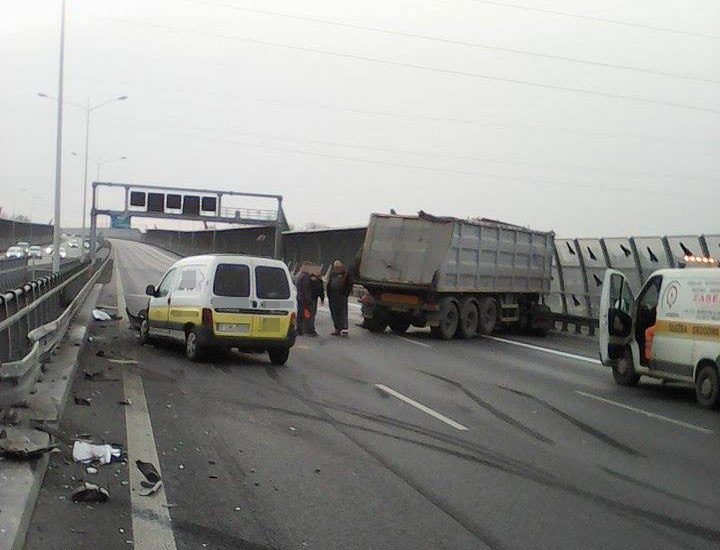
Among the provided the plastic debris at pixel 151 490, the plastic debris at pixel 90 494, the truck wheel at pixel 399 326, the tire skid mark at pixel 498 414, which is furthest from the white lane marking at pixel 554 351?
the plastic debris at pixel 90 494

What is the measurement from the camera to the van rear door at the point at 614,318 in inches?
557

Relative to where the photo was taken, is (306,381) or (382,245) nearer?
(306,381)

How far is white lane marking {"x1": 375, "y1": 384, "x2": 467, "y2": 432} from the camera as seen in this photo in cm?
1005

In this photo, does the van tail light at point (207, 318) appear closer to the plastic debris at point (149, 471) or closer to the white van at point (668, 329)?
the white van at point (668, 329)

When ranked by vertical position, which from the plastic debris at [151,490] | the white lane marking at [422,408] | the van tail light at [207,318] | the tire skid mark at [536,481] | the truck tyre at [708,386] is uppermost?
the van tail light at [207,318]

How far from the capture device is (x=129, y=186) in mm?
59781

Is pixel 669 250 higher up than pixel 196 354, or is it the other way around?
pixel 669 250

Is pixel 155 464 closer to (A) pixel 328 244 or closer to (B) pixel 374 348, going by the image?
(B) pixel 374 348

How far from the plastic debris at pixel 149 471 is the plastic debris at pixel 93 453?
0.81ft

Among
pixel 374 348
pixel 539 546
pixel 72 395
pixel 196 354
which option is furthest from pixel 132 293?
pixel 539 546

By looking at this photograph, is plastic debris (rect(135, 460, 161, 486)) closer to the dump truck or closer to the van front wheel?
the van front wheel

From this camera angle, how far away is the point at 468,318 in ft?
75.5

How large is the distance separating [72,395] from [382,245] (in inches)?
506

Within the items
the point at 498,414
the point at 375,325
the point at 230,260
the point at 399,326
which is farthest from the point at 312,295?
the point at 498,414
